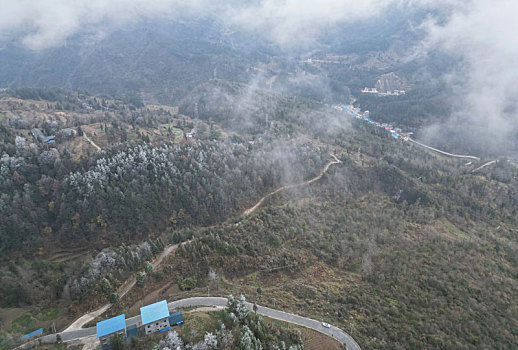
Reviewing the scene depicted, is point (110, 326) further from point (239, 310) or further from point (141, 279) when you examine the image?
point (239, 310)

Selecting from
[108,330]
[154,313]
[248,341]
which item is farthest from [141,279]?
[248,341]

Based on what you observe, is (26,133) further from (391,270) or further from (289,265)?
(391,270)

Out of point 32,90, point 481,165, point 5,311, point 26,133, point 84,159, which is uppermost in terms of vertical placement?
point 32,90

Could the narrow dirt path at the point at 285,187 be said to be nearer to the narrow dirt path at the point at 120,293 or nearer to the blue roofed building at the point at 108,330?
the narrow dirt path at the point at 120,293

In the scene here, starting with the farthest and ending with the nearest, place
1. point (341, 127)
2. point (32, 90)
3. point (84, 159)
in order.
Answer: point (341, 127), point (32, 90), point (84, 159)

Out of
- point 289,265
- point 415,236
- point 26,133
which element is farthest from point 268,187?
point 26,133

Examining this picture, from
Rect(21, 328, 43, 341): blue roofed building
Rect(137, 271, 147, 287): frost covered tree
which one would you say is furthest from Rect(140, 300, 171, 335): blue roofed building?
Rect(21, 328, 43, 341): blue roofed building

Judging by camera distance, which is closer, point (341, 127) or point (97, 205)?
point (97, 205)

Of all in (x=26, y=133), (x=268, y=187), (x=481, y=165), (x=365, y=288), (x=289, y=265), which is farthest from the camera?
(x=481, y=165)
